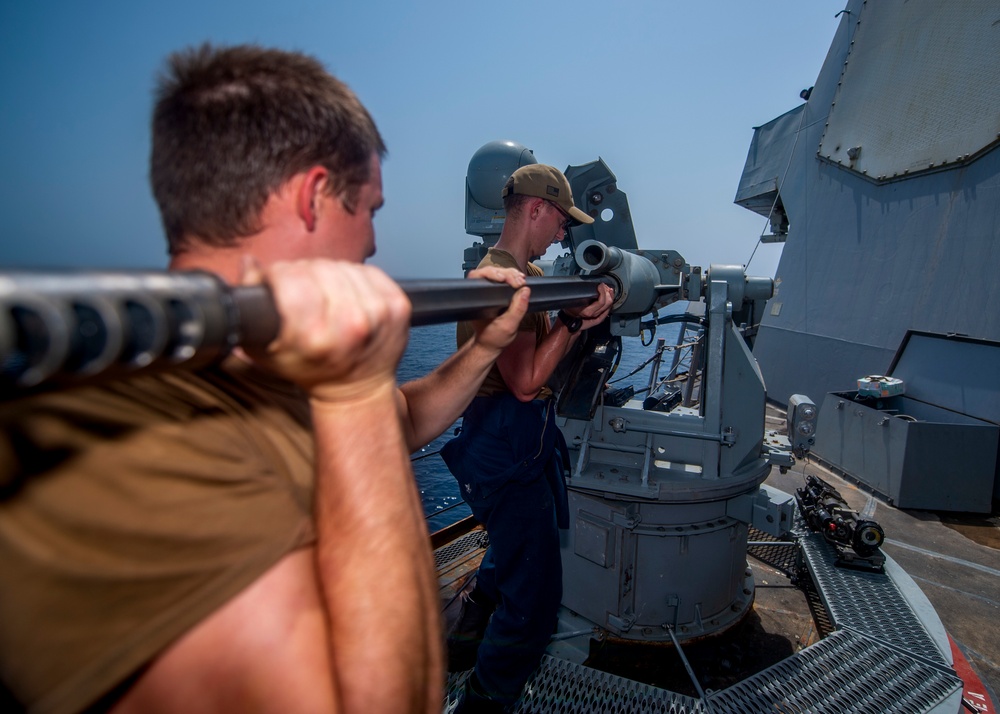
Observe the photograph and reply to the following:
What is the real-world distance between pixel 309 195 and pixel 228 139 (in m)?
0.15

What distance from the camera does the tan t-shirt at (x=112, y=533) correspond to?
60cm

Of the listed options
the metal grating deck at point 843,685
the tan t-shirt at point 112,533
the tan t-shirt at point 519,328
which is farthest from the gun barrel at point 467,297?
the metal grating deck at point 843,685

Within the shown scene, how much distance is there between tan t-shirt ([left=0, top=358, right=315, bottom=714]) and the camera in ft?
1.96

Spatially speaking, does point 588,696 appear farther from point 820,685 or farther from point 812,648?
point 812,648

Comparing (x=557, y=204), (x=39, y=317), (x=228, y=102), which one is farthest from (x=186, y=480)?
(x=557, y=204)

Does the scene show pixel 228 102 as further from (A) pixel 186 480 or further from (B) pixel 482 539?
(B) pixel 482 539

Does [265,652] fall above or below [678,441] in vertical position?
above

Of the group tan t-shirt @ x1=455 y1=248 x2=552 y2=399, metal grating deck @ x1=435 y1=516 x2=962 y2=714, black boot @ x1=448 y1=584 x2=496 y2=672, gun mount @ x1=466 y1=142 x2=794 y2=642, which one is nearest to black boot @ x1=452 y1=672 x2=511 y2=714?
metal grating deck @ x1=435 y1=516 x2=962 y2=714

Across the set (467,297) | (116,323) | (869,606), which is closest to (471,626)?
(869,606)

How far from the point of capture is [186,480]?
681 millimetres

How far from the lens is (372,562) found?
0.79m

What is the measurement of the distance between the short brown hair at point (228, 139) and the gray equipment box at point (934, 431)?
7.09 m

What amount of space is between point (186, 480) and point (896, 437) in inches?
290

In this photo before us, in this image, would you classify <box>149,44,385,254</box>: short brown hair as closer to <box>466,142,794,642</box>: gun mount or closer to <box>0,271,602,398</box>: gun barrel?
<box>0,271,602,398</box>: gun barrel
